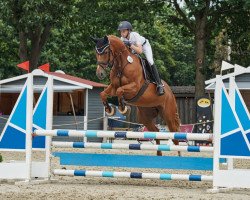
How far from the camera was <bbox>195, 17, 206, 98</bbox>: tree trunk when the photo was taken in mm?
28406

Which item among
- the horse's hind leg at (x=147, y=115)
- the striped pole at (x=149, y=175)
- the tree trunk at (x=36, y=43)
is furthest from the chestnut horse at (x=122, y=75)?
the tree trunk at (x=36, y=43)

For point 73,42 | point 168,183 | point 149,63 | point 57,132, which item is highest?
point 73,42

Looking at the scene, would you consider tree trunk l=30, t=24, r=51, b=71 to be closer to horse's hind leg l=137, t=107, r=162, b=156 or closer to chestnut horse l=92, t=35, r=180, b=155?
horse's hind leg l=137, t=107, r=162, b=156

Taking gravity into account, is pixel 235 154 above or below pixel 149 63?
below

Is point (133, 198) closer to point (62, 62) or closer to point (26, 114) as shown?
point (26, 114)

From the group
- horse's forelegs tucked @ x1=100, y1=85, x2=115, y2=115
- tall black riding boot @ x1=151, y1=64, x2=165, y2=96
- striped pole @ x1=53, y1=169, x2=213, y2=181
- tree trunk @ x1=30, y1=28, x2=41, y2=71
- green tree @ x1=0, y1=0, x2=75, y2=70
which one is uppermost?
green tree @ x1=0, y1=0, x2=75, y2=70

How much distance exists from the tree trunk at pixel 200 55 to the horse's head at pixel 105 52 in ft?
56.8

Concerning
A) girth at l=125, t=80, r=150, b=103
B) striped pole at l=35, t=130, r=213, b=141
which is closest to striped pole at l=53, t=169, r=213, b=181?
striped pole at l=35, t=130, r=213, b=141

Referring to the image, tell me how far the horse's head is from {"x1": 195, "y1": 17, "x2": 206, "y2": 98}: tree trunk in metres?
17.3

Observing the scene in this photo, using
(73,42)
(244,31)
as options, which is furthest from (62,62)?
(244,31)

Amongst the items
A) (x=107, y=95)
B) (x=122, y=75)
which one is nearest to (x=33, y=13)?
(x=122, y=75)

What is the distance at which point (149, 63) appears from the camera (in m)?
11.8

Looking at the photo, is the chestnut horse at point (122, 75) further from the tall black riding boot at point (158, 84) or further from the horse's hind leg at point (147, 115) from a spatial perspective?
the horse's hind leg at point (147, 115)

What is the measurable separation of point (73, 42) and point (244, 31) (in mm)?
6610
